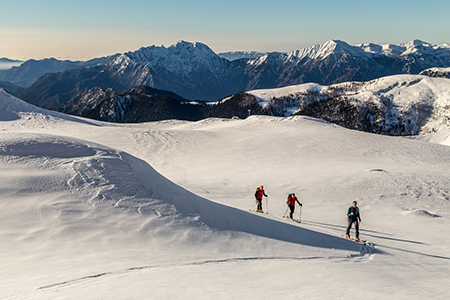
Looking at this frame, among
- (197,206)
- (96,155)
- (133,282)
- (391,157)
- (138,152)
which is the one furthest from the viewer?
(138,152)

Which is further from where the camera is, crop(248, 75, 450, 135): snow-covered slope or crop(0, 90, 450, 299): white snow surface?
crop(248, 75, 450, 135): snow-covered slope

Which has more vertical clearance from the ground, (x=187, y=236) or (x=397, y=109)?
(x=397, y=109)

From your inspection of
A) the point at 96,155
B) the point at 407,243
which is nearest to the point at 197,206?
the point at 96,155

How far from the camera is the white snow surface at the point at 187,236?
7.00 meters

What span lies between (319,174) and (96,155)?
1725 centimetres

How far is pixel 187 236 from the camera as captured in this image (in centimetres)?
988

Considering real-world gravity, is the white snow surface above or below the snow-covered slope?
below

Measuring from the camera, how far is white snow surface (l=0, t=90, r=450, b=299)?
23.0ft

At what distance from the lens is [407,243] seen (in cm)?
1273

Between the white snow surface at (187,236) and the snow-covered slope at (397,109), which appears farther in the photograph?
the snow-covered slope at (397,109)

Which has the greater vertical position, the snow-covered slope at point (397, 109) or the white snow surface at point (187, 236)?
the snow-covered slope at point (397, 109)

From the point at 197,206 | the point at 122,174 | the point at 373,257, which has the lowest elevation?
the point at 373,257

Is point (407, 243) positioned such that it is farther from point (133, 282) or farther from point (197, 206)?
point (133, 282)

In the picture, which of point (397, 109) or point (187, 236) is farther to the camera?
point (397, 109)
